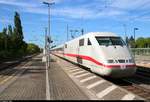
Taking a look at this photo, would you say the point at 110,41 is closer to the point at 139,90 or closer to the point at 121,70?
the point at 121,70

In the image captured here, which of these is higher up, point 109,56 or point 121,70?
point 109,56

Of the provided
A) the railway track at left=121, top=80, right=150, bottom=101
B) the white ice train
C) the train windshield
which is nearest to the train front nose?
the white ice train

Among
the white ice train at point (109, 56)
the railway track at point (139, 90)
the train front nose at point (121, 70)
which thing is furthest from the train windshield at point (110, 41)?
the railway track at point (139, 90)

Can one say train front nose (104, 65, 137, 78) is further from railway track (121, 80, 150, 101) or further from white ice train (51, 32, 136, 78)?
railway track (121, 80, 150, 101)

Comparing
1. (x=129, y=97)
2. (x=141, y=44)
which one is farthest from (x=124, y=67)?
(x=141, y=44)

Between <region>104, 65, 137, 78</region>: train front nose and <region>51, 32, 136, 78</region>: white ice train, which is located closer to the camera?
<region>104, 65, 137, 78</region>: train front nose

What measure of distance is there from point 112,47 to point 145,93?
4.86 m

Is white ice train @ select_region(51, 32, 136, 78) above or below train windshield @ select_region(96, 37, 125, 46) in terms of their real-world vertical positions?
below

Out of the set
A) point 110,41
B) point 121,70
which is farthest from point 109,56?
point 110,41

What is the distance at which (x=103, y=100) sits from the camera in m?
11.8

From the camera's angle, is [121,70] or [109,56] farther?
[109,56]

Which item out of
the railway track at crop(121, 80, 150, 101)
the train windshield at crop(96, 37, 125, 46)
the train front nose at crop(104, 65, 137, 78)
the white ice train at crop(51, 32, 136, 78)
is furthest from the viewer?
the train windshield at crop(96, 37, 125, 46)

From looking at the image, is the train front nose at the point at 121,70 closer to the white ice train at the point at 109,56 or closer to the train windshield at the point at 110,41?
the white ice train at the point at 109,56

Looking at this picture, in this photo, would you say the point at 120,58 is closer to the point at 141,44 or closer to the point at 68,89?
the point at 68,89
